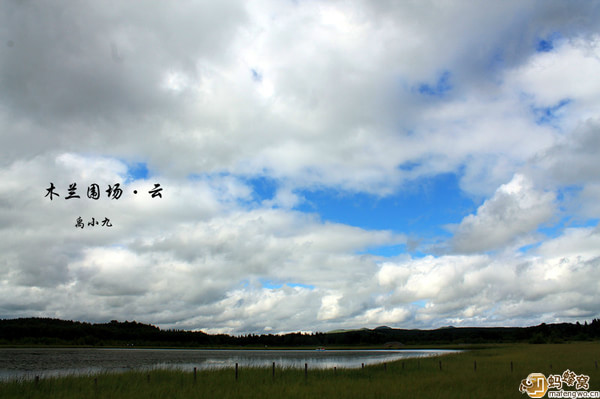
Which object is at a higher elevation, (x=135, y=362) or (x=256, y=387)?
(x=256, y=387)

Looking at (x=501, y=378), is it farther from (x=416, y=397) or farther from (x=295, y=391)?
(x=295, y=391)

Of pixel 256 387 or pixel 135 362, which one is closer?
pixel 256 387

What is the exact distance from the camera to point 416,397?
24.3 meters

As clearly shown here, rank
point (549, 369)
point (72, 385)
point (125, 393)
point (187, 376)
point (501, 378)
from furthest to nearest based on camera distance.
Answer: point (549, 369) → point (187, 376) → point (501, 378) → point (72, 385) → point (125, 393)

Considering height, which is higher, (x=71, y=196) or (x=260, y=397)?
(x=71, y=196)

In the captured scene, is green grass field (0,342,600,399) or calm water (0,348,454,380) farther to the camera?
calm water (0,348,454,380)

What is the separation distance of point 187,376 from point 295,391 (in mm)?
13273

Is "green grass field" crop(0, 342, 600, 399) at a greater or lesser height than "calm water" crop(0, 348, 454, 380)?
greater

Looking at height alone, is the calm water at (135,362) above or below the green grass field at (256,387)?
below

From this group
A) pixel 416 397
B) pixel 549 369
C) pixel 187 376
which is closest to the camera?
pixel 416 397

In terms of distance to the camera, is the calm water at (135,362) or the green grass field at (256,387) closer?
the green grass field at (256,387)

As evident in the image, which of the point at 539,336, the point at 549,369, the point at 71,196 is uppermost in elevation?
the point at 71,196

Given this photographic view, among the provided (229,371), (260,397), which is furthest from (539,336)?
(260,397)

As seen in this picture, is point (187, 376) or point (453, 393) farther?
point (187, 376)
